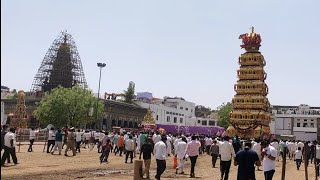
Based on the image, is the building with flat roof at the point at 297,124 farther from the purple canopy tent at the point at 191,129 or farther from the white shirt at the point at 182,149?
the white shirt at the point at 182,149

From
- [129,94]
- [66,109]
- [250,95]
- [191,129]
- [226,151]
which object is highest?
[129,94]

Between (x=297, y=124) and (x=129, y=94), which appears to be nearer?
(x=129, y=94)

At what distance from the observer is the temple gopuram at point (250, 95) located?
58812 millimetres

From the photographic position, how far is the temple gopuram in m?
58.8

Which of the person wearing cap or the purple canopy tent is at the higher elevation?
the purple canopy tent

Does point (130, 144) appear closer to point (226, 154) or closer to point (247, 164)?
point (226, 154)

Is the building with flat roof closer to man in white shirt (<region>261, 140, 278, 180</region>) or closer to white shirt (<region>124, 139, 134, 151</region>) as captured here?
white shirt (<region>124, 139, 134, 151</region>)

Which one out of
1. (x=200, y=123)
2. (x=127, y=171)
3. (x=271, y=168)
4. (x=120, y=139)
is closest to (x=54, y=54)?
(x=200, y=123)

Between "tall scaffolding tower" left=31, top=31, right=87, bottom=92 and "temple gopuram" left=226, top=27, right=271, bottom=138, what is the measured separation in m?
32.9

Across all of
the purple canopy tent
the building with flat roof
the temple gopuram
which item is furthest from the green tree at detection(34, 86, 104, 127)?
the building with flat roof

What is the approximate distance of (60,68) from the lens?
8169 centimetres

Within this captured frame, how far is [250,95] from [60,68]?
38246mm

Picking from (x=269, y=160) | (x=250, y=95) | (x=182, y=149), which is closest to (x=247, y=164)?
(x=269, y=160)

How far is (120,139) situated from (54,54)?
58.7 meters
